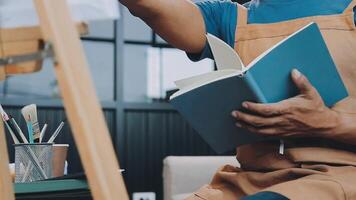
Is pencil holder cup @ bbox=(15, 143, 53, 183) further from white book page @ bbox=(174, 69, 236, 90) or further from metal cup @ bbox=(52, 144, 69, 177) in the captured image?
white book page @ bbox=(174, 69, 236, 90)

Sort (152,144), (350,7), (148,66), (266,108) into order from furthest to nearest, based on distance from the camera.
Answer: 1. (148,66)
2. (152,144)
3. (350,7)
4. (266,108)

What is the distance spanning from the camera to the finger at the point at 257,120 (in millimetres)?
1094

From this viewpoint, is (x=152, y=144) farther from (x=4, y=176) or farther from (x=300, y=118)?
(x=4, y=176)

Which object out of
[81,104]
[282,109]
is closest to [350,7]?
[282,109]

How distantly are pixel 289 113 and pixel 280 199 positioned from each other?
0.55ft

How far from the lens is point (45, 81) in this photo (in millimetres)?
5500

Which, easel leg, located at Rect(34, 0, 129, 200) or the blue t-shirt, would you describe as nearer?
easel leg, located at Rect(34, 0, 129, 200)

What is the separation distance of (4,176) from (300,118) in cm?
55

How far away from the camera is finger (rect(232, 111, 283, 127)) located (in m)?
1.09

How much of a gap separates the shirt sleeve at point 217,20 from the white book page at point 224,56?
0.58 feet

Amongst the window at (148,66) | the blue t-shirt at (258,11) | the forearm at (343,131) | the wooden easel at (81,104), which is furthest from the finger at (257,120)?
the window at (148,66)

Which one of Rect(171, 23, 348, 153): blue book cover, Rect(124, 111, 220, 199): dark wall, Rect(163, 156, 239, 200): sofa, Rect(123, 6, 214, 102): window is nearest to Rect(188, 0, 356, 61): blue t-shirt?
Rect(171, 23, 348, 153): blue book cover

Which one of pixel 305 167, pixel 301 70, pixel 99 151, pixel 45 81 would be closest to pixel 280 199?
pixel 305 167

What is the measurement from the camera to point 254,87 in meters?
1.05
